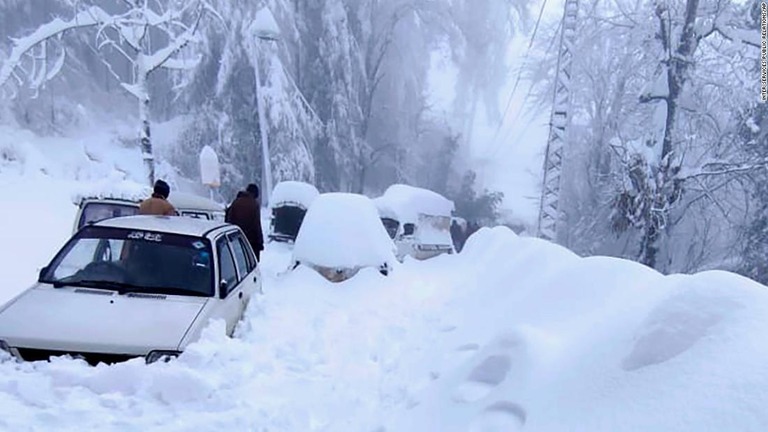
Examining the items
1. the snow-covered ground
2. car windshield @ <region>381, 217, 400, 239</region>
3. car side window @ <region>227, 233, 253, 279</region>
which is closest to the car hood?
the snow-covered ground

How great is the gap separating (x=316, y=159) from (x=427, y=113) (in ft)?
40.5

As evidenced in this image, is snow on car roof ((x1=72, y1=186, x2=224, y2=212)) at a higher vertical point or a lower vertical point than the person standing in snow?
higher

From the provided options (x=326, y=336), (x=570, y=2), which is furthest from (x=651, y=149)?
(x=326, y=336)

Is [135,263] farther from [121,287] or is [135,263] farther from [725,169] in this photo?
[725,169]

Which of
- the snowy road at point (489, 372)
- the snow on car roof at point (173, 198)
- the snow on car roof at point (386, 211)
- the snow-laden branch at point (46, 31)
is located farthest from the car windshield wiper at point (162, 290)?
the snow-laden branch at point (46, 31)

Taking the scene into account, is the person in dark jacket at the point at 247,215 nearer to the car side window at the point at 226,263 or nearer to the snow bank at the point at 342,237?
the snow bank at the point at 342,237

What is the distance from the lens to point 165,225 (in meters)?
5.01

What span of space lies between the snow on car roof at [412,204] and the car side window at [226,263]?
7621 millimetres

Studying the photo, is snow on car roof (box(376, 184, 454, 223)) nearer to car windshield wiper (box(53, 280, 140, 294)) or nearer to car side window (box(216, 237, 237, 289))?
car side window (box(216, 237, 237, 289))

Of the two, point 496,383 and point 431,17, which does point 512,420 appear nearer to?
point 496,383

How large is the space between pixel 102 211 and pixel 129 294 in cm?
351

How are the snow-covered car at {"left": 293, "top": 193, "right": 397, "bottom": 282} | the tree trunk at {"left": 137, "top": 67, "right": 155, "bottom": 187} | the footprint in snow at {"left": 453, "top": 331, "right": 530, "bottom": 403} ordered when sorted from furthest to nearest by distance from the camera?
1. the tree trunk at {"left": 137, "top": 67, "right": 155, "bottom": 187}
2. the snow-covered car at {"left": 293, "top": 193, "right": 397, "bottom": 282}
3. the footprint in snow at {"left": 453, "top": 331, "right": 530, "bottom": 403}

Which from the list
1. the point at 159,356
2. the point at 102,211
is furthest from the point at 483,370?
the point at 102,211

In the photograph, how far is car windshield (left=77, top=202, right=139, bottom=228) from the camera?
6.94 metres
